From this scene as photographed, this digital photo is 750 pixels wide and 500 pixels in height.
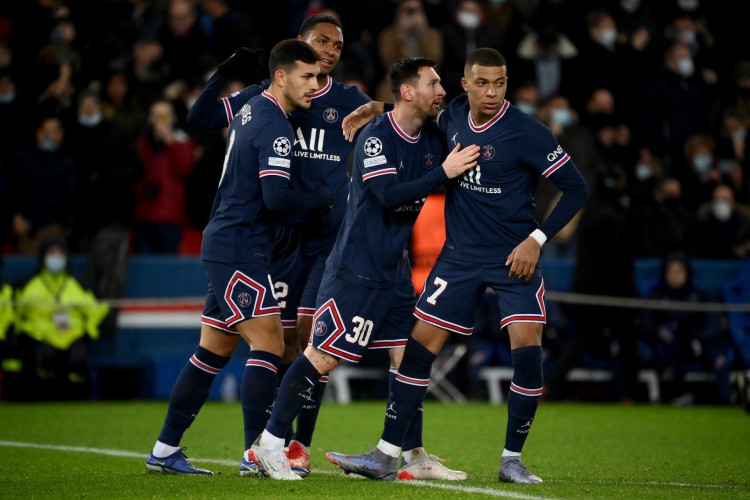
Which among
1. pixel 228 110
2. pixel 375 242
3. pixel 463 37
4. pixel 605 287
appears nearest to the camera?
pixel 375 242

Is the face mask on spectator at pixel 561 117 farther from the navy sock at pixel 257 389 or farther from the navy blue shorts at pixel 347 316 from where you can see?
the navy sock at pixel 257 389

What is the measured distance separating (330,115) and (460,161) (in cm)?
124

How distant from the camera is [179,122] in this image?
15.6m

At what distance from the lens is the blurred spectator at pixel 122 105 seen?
15.3 metres

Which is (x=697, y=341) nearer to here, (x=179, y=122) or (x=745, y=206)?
(x=745, y=206)

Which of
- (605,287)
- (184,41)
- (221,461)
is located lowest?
(221,461)

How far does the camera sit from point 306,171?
26.4 feet

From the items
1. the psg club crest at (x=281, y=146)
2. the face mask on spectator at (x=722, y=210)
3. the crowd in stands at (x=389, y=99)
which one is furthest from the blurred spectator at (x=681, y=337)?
the psg club crest at (x=281, y=146)

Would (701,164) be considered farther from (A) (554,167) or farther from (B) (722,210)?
(A) (554,167)

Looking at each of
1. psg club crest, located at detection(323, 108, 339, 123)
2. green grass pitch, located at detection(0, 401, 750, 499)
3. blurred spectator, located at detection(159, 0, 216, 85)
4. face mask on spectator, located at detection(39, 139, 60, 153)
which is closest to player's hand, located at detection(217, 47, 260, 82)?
psg club crest, located at detection(323, 108, 339, 123)

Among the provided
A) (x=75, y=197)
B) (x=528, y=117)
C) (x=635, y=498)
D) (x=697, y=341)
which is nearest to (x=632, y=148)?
(x=697, y=341)

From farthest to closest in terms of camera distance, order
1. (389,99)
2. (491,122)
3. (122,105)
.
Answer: (389,99) < (122,105) < (491,122)

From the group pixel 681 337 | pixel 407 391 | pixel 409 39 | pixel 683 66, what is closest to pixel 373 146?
pixel 407 391

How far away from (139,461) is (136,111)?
7.66m
